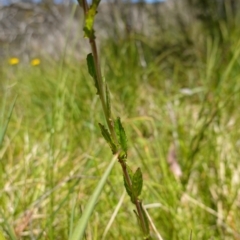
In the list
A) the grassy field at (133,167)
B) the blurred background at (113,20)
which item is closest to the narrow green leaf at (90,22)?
the grassy field at (133,167)

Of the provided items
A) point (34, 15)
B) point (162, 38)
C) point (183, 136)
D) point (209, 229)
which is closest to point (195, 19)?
point (162, 38)

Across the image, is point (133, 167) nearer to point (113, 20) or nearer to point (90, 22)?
point (90, 22)

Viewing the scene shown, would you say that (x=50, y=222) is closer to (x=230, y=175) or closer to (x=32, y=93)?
(x=230, y=175)

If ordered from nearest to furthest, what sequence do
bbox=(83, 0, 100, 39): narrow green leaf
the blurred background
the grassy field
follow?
bbox=(83, 0, 100, 39): narrow green leaf, the grassy field, the blurred background

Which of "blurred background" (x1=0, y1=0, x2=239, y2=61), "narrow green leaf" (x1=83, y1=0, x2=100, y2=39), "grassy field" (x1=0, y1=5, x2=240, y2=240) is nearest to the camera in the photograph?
"narrow green leaf" (x1=83, y1=0, x2=100, y2=39)

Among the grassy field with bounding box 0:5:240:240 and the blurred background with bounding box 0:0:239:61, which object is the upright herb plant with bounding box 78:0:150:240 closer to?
the grassy field with bounding box 0:5:240:240

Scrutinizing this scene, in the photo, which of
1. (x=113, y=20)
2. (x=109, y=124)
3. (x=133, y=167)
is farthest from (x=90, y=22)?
(x=113, y=20)

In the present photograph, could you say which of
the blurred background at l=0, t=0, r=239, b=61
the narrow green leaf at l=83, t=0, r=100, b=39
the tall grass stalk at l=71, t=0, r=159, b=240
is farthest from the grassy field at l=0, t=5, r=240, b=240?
the blurred background at l=0, t=0, r=239, b=61

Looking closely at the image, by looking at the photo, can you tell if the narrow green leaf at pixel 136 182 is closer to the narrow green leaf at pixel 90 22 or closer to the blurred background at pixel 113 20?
the narrow green leaf at pixel 90 22
